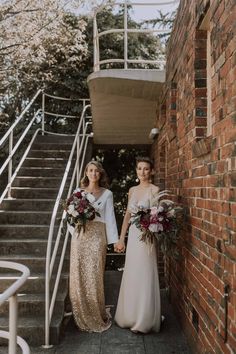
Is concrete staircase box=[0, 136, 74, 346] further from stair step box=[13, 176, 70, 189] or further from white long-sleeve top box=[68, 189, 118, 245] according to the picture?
white long-sleeve top box=[68, 189, 118, 245]

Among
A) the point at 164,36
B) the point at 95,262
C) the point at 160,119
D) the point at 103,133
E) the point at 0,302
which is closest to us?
the point at 0,302

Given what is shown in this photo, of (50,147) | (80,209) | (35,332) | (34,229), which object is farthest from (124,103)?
(35,332)

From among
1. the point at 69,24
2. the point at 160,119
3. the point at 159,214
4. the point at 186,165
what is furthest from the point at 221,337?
the point at 69,24

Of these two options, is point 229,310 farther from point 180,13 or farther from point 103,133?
point 103,133

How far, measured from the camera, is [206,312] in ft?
10.8

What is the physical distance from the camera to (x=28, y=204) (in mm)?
6688

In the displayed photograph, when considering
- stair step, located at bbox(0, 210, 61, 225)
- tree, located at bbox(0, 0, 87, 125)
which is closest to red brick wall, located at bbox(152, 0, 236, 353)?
stair step, located at bbox(0, 210, 61, 225)

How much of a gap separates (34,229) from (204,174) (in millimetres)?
3185

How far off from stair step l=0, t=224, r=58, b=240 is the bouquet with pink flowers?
6.19 feet

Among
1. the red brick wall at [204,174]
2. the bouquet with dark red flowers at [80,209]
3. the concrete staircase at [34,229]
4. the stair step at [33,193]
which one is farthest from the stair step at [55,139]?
the bouquet with dark red flowers at [80,209]

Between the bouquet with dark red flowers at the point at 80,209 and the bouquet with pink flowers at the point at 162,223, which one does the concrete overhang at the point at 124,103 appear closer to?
the bouquet with dark red flowers at the point at 80,209

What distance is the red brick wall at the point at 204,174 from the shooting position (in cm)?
256

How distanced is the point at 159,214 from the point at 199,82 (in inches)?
53.0

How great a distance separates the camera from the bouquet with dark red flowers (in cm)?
454
